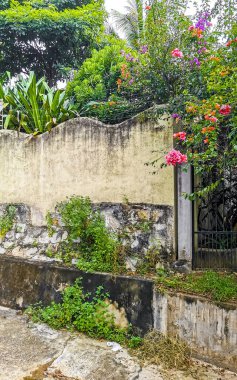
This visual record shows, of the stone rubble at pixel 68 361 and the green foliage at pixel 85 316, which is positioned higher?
the green foliage at pixel 85 316

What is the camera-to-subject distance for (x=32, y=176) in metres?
4.88

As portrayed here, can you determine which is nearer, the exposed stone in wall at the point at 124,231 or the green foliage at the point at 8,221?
the exposed stone in wall at the point at 124,231

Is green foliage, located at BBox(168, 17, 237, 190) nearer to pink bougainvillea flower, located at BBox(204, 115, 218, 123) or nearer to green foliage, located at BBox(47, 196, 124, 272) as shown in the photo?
pink bougainvillea flower, located at BBox(204, 115, 218, 123)

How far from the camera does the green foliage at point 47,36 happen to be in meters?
9.52

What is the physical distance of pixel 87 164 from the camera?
4375 millimetres

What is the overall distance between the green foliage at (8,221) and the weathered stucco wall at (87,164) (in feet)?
0.52

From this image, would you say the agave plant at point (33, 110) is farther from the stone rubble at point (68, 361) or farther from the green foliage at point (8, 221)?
the stone rubble at point (68, 361)

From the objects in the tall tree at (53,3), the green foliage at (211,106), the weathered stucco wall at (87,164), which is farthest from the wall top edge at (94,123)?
the tall tree at (53,3)

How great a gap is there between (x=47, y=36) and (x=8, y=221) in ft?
25.2

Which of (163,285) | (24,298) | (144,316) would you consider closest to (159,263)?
(163,285)

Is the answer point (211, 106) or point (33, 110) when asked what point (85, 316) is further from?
point (33, 110)

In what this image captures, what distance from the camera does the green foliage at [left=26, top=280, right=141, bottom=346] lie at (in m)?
3.56

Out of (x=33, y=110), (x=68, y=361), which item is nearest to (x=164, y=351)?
(x=68, y=361)

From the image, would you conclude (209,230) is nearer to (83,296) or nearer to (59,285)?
(83,296)
